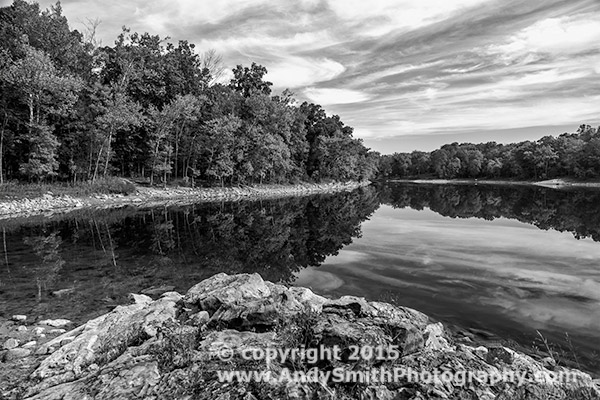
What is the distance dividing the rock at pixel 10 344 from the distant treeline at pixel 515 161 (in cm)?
13098

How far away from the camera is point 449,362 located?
5969 mm

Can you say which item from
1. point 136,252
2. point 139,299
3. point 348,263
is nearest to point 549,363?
point 348,263

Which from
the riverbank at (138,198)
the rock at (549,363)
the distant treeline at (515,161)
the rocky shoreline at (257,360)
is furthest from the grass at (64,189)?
the distant treeline at (515,161)

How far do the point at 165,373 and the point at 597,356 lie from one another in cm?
1035

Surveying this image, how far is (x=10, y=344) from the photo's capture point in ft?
26.6

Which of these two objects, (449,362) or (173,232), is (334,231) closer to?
(173,232)

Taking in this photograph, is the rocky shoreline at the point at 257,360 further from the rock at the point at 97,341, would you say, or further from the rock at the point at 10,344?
the rock at the point at 10,344

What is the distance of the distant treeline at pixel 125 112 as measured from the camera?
3750 cm

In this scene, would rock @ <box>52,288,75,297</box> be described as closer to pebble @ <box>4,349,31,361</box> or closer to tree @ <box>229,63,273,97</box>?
pebble @ <box>4,349,31,361</box>

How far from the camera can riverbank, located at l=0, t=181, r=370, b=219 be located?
33.0 m

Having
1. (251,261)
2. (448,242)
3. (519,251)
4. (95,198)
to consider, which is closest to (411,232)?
Result: (448,242)

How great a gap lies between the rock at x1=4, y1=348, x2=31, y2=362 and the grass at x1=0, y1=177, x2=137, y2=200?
108 ft

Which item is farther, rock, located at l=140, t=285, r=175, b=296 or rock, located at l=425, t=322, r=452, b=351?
rock, located at l=140, t=285, r=175, b=296

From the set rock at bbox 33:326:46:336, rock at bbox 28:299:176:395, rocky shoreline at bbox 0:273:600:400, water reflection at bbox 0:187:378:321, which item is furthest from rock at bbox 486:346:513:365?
rock at bbox 33:326:46:336
